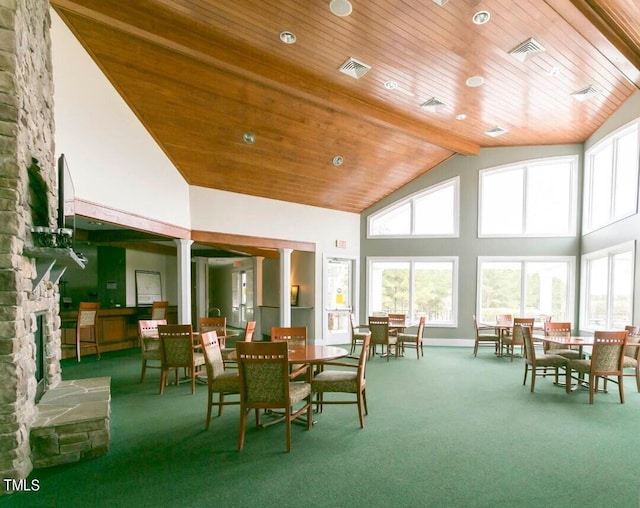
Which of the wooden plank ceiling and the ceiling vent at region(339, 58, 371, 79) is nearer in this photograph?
the wooden plank ceiling

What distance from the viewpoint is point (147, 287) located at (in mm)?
10719

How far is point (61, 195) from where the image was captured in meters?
3.33

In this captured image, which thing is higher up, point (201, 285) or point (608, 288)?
point (608, 288)

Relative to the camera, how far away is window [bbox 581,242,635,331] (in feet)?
22.3

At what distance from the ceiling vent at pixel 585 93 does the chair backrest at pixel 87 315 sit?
945cm

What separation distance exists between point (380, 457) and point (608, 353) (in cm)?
357

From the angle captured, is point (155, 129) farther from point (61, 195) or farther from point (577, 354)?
A: point (577, 354)

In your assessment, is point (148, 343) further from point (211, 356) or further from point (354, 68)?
point (354, 68)

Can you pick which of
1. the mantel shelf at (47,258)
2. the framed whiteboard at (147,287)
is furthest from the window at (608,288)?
the framed whiteboard at (147,287)

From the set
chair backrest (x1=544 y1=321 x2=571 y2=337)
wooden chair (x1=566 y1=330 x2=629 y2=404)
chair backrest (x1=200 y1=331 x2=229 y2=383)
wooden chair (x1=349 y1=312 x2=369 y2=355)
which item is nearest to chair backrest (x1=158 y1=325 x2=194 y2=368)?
chair backrest (x1=200 y1=331 x2=229 y2=383)

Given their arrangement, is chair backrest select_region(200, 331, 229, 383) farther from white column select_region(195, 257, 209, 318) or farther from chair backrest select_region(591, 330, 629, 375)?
white column select_region(195, 257, 209, 318)

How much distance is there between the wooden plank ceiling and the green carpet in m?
4.11

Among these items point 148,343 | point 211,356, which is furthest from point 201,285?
point 211,356

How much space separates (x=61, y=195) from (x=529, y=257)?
364 inches
